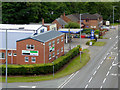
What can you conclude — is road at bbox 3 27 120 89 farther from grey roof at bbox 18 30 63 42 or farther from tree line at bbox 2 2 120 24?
tree line at bbox 2 2 120 24

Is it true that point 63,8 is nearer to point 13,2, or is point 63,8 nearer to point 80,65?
point 13,2

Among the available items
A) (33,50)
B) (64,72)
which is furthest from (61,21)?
(64,72)

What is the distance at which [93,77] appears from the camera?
36.3 meters

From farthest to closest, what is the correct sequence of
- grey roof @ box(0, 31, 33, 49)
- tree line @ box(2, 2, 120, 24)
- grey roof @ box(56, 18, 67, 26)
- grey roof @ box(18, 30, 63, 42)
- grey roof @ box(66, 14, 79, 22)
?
grey roof @ box(66, 14, 79, 22)
grey roof @ box(56, 18, 67, 26)
tree line @ box(2, 2, 120, 24)
grey roof @ box(0, 31, 33, 49)
grey roof @ box(18, 30, 63, 42)

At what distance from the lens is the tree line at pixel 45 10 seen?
78.5m

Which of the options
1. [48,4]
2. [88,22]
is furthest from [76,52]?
[48,4]

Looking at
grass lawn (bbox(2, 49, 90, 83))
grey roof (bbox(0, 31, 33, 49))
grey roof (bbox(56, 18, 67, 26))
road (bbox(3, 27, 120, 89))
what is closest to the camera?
road (bbox(3, 27, 120, 89))

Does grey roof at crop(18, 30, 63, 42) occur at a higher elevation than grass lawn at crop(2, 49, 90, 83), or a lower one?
higher

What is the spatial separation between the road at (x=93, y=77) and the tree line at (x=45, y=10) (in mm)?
34873

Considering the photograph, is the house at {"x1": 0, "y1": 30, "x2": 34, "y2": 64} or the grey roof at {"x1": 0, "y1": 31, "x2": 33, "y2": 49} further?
the grey roof at {"x1": 0, "y1": 31, "x2": 33, "y2": 49}

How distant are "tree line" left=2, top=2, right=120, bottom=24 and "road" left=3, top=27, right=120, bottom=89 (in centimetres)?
3487

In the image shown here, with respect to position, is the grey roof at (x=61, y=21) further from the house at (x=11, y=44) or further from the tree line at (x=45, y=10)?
the house at (x=11, y=44)

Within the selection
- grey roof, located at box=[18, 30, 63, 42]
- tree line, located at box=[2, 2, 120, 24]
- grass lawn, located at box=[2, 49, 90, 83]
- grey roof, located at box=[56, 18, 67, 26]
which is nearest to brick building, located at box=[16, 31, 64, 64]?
grey roof, located at box=[18, 30, 63, 42]

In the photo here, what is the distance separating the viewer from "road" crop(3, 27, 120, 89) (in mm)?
32469
